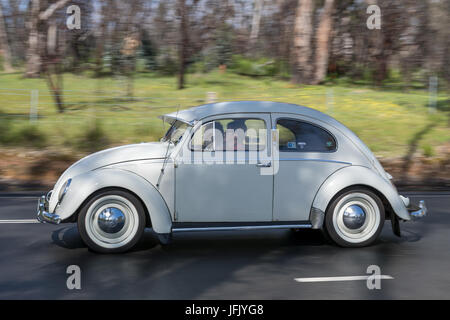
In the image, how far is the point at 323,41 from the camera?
83.5ft

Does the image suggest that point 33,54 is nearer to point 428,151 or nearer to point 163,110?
point 163,110

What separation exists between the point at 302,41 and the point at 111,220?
19.7 metres

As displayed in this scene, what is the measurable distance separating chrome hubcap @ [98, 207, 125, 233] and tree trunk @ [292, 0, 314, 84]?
63.5 feet

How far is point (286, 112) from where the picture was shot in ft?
23.2

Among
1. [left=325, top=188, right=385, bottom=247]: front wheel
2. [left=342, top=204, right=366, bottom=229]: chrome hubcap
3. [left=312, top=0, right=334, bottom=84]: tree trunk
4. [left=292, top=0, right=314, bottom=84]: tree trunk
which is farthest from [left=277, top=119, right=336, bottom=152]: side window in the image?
[left=312, top=0, right=334, bottom=84]: tree trunk

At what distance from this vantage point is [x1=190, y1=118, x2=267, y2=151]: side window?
686 centimetres

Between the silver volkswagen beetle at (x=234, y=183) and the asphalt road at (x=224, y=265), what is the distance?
31cm

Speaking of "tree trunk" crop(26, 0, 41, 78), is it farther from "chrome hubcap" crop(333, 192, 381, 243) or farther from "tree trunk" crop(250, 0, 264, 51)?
"chrome hubcap" crop(333, 192, 381, 243)

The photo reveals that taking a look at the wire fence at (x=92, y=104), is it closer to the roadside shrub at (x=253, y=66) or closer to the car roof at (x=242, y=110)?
the roadside shrub at (x=253, y=66)

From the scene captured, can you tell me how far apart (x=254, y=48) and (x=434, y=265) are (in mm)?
24104

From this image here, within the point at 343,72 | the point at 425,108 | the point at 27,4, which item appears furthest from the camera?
the point at 343,72

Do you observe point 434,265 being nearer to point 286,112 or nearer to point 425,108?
point 286,112

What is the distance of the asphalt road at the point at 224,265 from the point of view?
5.36 metres

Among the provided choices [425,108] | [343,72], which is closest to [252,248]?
[425,108]
